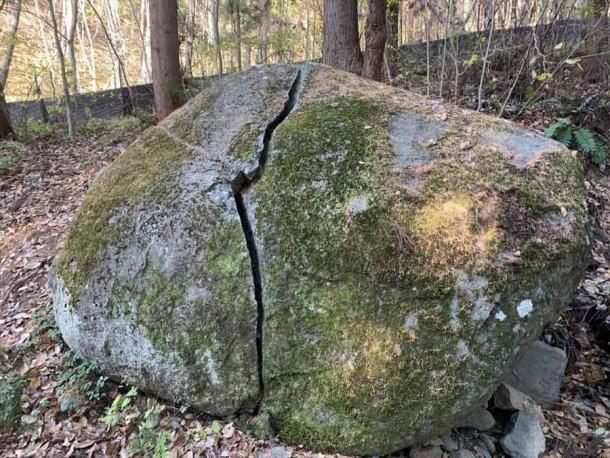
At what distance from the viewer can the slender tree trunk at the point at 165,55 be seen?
7332 mm

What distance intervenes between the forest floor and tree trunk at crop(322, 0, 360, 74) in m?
3.59

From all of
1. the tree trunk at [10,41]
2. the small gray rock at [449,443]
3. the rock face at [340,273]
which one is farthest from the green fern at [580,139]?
the tree trunk at [10,41]

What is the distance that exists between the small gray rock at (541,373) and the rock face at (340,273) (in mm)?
894

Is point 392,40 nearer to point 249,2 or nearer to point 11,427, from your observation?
Result: point 249,2

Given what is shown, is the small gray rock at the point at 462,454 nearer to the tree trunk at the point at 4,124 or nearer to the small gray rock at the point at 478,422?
the small gray rock at the point at 478,422

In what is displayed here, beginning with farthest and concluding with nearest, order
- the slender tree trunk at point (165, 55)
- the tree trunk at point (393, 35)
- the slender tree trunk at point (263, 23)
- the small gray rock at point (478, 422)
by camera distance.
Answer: the slender tree trunk at point (263, 23) < the tree trunk at point (393, 35) < the slender tree trunk at point (165, 55) < the small gray rock at point (478, 422)

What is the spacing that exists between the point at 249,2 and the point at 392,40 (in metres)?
6.51

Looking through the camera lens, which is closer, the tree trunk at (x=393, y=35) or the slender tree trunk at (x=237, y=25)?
the tree trunk at (x=393, y=35)

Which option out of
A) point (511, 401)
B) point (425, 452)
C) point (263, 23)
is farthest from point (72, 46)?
point (511, 401)

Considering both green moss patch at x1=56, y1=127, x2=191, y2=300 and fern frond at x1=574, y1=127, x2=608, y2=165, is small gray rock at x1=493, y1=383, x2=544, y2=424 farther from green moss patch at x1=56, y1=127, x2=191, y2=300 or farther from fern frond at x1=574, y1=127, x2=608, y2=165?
fern frond at x1=574, y1=127, x2=608, y2=165

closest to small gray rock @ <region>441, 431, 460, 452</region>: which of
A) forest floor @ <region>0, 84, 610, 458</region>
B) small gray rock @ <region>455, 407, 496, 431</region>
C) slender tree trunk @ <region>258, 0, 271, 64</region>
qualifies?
small gray rock @ <region>455, 407, 496, 431</region>

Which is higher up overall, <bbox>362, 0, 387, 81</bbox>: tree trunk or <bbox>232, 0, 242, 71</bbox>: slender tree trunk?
<bbox>232, 0, 242, 71</bbox>: slender tree trunk

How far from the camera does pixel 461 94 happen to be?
23.0ft

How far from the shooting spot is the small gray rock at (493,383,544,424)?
10.0ft
